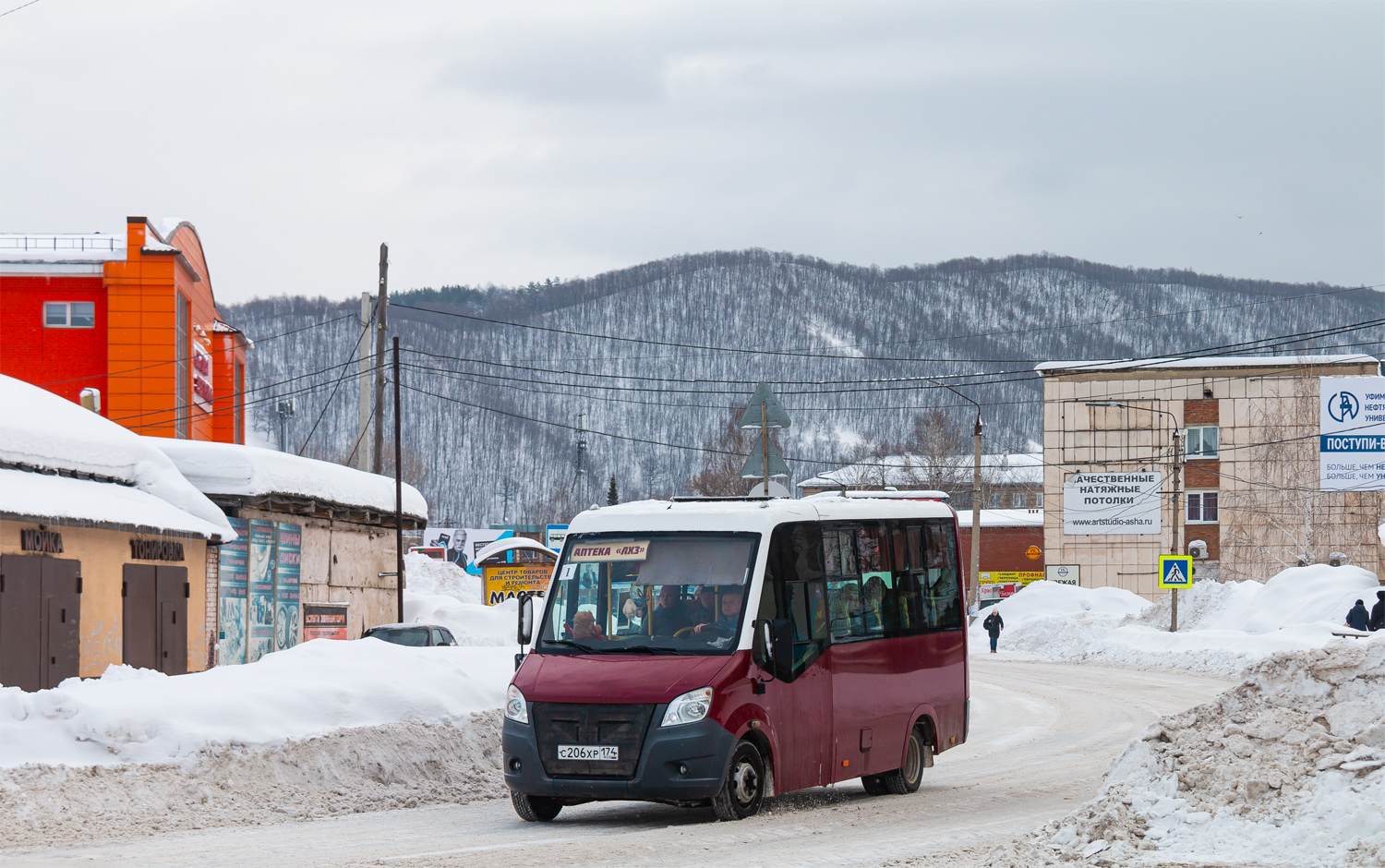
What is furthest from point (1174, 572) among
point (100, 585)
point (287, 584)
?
point (100, 585)

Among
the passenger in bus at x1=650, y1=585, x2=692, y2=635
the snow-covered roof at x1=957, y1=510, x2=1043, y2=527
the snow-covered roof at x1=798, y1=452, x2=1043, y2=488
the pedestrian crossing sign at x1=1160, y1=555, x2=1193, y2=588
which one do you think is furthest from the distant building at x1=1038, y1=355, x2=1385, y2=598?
the passenger in bus at x1=650, y1=585, x2=692, y2=635

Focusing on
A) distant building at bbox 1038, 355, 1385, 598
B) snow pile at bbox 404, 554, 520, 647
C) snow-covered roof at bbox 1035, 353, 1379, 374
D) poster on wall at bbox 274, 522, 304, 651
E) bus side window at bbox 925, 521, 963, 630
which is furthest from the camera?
snow-covered roof at bbox 1035, 353, 1379, 374

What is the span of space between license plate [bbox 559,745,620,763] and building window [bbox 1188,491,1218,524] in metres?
66.9

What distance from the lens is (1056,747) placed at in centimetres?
1862

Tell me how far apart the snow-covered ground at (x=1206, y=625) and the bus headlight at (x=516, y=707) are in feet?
95.3

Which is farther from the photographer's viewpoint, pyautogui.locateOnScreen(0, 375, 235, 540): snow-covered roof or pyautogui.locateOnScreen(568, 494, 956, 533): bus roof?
pyautogui.locateOnScreen(0, 375, 235, 540): snow-covered roof

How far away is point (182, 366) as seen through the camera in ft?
155

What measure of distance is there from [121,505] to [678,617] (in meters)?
14.8

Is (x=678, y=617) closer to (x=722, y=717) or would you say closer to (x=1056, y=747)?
(x=722, y=717)

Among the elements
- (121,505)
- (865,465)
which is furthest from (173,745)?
(865,465)

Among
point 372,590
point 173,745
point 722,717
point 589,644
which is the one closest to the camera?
point 722,717

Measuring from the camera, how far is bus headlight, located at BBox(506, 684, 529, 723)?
11.8 m

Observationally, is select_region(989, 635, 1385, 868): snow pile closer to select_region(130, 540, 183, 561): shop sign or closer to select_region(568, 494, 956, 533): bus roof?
select_region(568, 494, 956, 533): bus roof

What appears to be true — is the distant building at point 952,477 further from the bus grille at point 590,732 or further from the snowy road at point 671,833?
the bus grille at point 590,732
